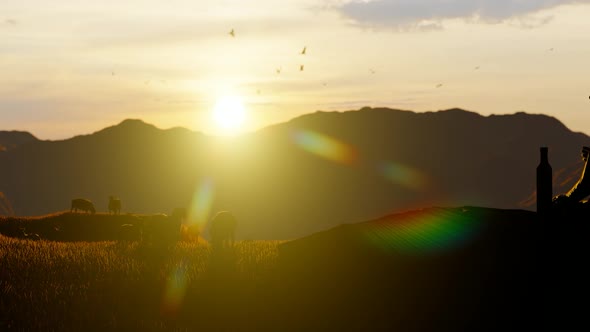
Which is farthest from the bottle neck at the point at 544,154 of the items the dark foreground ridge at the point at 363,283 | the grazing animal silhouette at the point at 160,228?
the grazing animal silhouette at the point at 160,228

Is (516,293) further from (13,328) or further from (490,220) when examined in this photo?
(13,328)

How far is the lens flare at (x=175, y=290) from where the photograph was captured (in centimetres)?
1301

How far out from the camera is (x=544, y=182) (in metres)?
13.9

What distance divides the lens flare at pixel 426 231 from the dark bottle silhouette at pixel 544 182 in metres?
1.54

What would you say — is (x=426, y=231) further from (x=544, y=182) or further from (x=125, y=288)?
(x=125, y=288)

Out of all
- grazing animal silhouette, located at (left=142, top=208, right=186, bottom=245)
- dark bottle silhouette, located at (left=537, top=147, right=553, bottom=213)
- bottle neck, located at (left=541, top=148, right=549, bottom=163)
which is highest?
bottle neck, located at (left=541, top=148, right=549, bottom=163)

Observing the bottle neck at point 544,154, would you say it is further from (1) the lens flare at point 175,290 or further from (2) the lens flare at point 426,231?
(1) the lens flare at point 175,290

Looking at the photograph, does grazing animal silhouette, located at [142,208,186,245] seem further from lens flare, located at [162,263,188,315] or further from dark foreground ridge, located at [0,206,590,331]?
lens flare, located at [162,263,188,315]

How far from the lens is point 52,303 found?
40.4 ft

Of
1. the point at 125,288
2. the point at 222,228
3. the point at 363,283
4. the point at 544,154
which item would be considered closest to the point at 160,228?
the point at 222,228

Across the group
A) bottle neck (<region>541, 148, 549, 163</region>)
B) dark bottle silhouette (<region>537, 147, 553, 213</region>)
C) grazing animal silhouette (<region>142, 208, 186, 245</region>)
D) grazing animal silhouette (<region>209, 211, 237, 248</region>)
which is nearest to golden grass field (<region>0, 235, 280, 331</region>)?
grazing animal silhouette (<region>209, 211, 237, 248</region>)

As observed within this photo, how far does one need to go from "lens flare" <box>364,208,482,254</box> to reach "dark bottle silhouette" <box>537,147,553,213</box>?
154 centimetres

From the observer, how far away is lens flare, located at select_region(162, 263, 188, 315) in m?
13.0

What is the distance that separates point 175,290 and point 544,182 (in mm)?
8836
